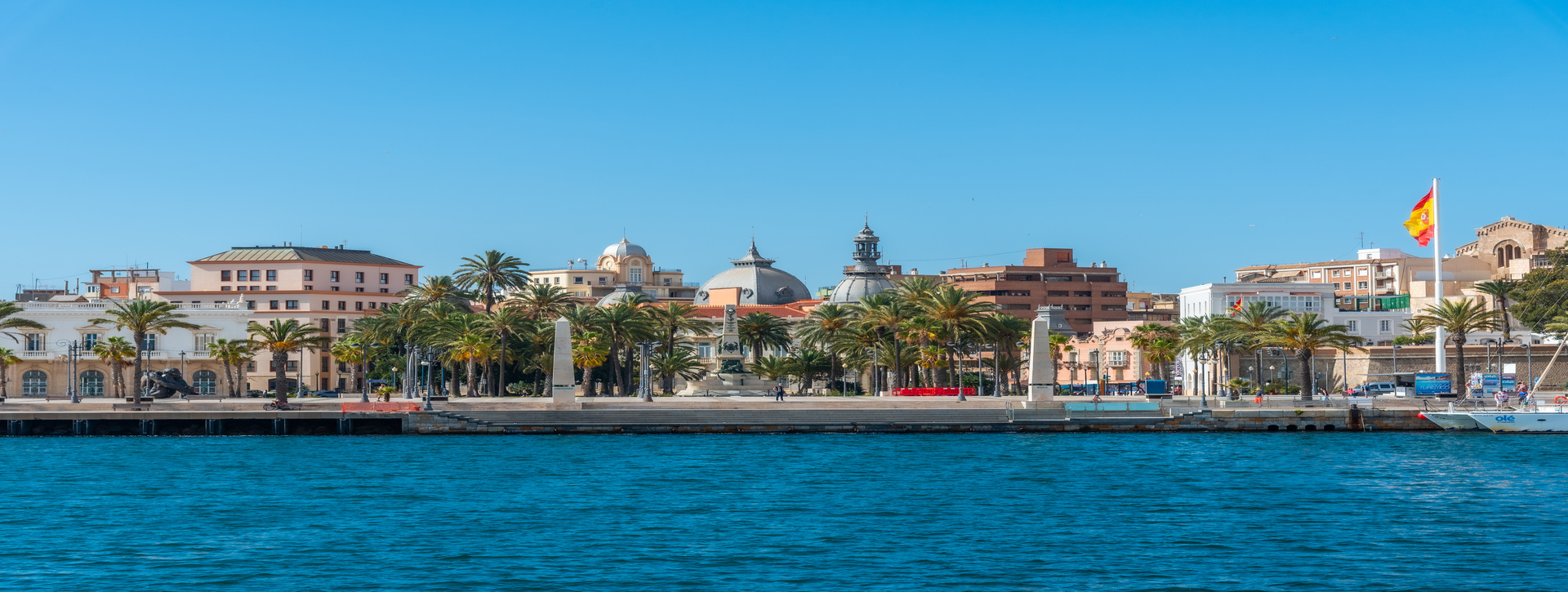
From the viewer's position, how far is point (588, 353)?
9006 centimetres

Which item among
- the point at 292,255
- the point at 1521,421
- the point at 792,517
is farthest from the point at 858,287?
the point at 792,517

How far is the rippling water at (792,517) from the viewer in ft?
106

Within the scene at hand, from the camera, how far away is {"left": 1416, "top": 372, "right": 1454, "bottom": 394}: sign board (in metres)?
87.0

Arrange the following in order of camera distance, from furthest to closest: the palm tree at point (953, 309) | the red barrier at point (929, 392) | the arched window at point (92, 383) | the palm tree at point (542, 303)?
the arched window at point (92, 383)
the palm tree at point (542, 303)
the red barrier at point (929, 392)
the palm tree at point (953, 309)

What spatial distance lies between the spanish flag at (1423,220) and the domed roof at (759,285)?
76.0 m

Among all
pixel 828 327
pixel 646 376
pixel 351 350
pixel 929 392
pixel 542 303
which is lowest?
pixel 929 392

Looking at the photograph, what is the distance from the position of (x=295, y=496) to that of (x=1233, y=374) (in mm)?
72371

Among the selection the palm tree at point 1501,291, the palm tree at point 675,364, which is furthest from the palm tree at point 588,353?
the palm tree at point 1501,291

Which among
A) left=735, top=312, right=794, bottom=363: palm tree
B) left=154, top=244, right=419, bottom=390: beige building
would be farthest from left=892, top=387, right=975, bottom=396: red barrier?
left=154, top=244, right=419, bottom=390: beige building

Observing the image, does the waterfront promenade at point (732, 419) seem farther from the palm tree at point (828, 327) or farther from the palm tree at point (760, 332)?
the palm tree at point (760, 332)

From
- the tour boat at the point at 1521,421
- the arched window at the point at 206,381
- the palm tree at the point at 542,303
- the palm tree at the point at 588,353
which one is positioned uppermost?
the palm tree at the point at 542,303

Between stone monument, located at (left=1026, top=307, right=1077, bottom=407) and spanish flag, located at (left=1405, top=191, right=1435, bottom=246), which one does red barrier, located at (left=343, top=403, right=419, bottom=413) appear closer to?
stone monument, located at (left=1026, top=307, right=1077, bottom=407)

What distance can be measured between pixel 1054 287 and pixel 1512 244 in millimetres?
45550

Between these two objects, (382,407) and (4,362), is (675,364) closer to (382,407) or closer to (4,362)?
(382,407)
